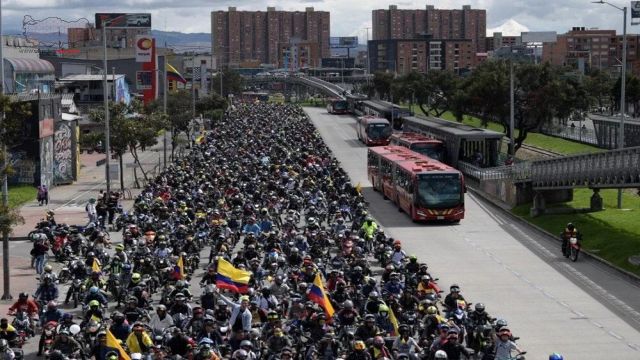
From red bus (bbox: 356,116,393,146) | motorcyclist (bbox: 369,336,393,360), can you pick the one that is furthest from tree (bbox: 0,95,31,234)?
red bus (bbox: 356,116,393,146)

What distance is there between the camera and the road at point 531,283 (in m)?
23.3

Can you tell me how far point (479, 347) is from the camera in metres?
19.4

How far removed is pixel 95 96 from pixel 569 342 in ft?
299

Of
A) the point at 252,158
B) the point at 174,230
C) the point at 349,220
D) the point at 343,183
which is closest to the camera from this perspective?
the point at 174,230

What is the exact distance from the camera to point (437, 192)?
42.2m

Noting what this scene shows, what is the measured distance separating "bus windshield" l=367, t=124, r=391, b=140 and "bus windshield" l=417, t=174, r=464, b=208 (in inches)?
1531

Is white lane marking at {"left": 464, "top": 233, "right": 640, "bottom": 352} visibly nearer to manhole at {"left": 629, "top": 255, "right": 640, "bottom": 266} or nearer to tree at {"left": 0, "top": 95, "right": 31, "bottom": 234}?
manhole at {"left": 629, "top": 255, "right": 640, "bottom": 266}

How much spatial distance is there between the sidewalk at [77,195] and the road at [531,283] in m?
12.3

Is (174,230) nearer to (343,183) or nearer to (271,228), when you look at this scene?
(271,228)

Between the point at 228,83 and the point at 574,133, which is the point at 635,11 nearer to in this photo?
the point at 574,133

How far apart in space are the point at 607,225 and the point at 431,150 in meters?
20.2

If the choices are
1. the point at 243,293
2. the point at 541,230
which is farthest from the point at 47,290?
the point at 541,230

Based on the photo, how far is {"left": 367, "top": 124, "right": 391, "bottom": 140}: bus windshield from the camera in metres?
81.4

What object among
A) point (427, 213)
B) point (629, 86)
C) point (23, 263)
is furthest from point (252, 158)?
point (629, 86)
